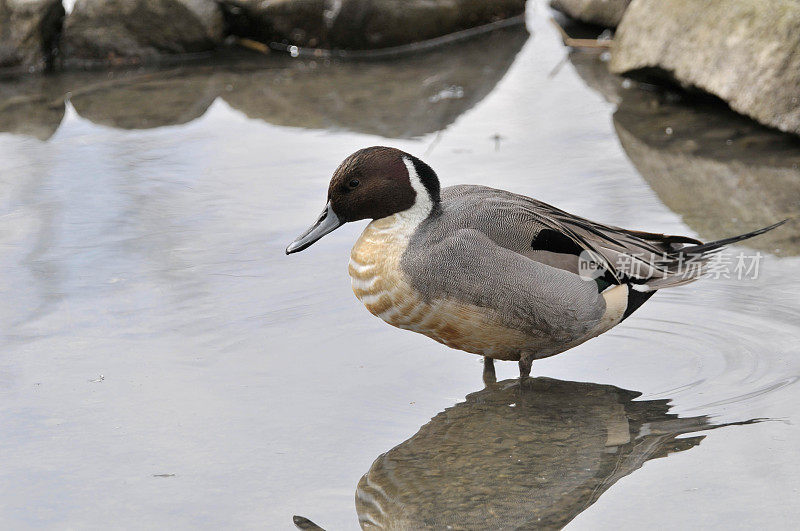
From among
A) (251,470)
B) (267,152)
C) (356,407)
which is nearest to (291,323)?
(356,407)

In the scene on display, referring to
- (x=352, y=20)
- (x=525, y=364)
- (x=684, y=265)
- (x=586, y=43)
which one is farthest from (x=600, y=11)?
(x=525, y=364)

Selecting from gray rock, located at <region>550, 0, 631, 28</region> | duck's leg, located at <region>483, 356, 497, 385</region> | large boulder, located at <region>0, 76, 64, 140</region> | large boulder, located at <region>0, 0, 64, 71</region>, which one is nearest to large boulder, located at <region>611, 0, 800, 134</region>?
gray rock, located at <region>550, 0, 631, 28</region>

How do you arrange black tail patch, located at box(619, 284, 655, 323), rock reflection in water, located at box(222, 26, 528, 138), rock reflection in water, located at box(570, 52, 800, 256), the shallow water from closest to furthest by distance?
the shallow water < black tail patch, located at box(619, 284, 655, 323) < rock reflection in water, located at box(570, 52, 800, 256) < rock reflection in water, located at box(222, 26, 528, 138)

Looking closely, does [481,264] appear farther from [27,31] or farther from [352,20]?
[27,31]

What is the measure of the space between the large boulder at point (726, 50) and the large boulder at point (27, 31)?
417 centimetres

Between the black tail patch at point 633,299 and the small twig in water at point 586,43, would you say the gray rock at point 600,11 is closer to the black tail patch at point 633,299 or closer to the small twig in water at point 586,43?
the small twig in water at point 586,43

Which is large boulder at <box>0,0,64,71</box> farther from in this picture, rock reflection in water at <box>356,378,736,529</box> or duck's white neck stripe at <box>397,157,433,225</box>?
rock reflection in water at <box>356,378,736,529</box>

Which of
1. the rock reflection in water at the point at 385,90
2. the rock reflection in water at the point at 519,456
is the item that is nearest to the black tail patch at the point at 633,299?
the rock reflection in water at the point at 519,456

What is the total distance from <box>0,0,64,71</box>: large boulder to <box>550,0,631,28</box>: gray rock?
3.98 meters

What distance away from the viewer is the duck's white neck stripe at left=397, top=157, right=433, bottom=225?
3828 millimetres

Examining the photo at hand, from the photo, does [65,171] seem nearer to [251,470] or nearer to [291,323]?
[291,323]

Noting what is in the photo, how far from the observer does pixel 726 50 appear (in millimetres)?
6188

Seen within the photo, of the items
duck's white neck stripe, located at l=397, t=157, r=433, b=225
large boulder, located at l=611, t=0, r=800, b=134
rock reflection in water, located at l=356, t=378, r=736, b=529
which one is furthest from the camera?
large boulder, located at l=611, t=0, r=800, b=134

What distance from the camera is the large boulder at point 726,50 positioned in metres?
5.85
